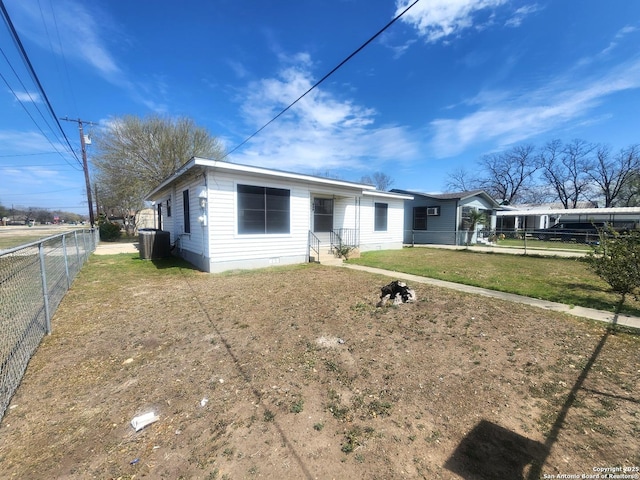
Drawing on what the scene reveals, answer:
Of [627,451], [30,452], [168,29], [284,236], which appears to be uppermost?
[168,29]

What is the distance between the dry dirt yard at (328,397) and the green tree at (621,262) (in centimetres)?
201

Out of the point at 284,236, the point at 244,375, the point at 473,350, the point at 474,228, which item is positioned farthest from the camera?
the point at 474,228

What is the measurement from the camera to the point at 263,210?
866cm

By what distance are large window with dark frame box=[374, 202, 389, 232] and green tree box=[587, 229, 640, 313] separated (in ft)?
27.5

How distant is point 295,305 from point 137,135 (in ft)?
69.9

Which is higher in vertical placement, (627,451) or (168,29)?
(168,29)

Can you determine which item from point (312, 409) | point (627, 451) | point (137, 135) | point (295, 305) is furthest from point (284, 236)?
point (137, 135)

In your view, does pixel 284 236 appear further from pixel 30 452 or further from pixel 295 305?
pixel 30 452

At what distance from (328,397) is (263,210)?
687 centimetres

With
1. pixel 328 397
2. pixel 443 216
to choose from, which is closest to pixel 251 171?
pixel 328 397

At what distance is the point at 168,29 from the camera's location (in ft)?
25.8

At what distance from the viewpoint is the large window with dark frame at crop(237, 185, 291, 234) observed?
8242mm

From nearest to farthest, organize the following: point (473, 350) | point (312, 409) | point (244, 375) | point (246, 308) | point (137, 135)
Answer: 1. point (312, 409)
2. point (244, 375)
3. point (473, 350)
4. point (246, 308)
5. point (137, 135)

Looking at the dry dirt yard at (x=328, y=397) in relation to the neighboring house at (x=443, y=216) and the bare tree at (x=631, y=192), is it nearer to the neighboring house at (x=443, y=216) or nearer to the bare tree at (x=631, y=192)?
the neighboring house at (x=443, y=216)
